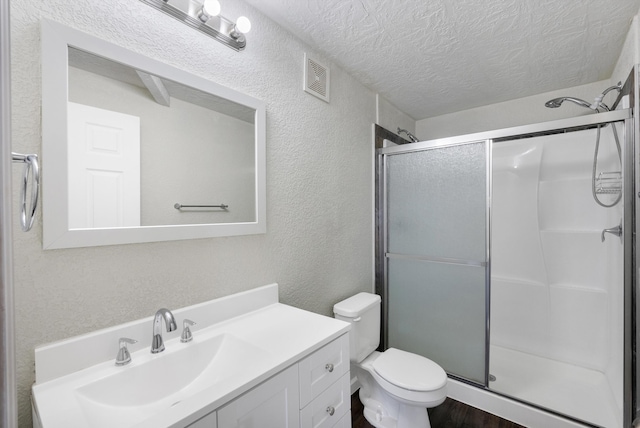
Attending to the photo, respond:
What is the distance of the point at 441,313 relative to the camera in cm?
210

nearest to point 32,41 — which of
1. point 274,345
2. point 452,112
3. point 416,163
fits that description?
point 274,345

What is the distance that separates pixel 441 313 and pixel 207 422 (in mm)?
1826

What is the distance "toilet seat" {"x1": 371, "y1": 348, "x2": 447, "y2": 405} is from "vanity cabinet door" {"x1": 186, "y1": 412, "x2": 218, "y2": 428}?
1105 mm

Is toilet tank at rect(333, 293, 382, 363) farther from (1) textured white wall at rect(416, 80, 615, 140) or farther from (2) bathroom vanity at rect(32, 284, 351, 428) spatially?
(1) textured white wall at rect(416, 80, 615, 140)

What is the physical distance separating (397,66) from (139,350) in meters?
2.12

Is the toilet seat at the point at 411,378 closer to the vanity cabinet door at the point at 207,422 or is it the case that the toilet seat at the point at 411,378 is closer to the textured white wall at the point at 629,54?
the vanity cabinet door at the point at 207,422

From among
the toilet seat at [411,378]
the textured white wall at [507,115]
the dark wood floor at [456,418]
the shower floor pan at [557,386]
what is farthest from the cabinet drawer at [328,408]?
the textured white wall at [507,115]

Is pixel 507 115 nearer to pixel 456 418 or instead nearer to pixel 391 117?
pixel 391 117

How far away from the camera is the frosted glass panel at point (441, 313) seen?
196 cm

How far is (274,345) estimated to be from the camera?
1.04 metres

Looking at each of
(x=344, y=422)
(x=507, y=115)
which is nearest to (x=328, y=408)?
(x=344, y=422)

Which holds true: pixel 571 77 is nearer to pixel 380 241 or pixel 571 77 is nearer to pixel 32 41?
pixel 380 241

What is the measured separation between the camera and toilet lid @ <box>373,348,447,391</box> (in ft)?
4.89

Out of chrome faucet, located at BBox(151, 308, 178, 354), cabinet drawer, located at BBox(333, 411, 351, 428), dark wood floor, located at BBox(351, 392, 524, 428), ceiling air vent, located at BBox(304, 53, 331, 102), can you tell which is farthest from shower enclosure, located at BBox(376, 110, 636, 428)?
chrome faucet, located at BBox(151, 308, 178, 354)
